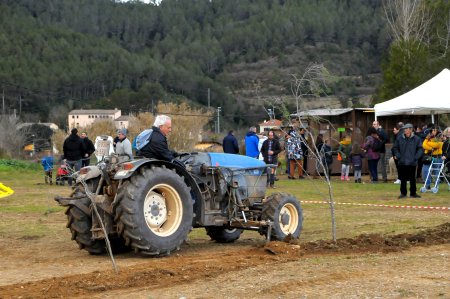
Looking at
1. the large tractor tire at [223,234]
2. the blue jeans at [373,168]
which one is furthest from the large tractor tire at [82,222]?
the blue jeans at [373,168]

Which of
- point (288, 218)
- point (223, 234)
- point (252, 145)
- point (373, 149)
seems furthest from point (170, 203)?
point (373, 149)

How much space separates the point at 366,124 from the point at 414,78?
10000mm

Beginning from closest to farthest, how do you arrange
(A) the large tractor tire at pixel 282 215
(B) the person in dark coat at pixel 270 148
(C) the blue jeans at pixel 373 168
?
(A) the large tractor tire at pixel 282 215, (C) the blue jeans at pixel 373 168, (B) the person in dark coat at pixel 270 148

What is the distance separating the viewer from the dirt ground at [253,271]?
675cm

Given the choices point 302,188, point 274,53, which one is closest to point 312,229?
point 302,188

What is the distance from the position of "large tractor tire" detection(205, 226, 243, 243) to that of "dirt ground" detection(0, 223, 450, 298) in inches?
18.7

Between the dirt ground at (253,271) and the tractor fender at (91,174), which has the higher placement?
the tractor fender at (91,174)

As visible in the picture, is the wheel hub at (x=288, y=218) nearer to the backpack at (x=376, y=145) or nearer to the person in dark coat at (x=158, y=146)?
the person in dark coat at (x=158, y=146)

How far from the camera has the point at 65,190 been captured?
21703mm

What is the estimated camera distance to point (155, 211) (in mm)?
9469

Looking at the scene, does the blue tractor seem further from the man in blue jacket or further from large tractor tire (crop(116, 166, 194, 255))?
the man in blue jacket

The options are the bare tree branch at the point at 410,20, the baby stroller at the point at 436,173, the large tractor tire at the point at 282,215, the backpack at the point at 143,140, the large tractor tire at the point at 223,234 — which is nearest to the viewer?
the backpack at the point at 143,140

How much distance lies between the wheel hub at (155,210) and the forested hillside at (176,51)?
2699 inches

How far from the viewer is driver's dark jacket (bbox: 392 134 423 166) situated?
16578 millimetres
